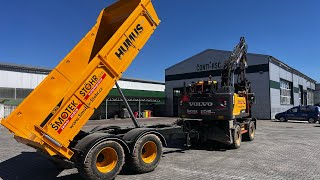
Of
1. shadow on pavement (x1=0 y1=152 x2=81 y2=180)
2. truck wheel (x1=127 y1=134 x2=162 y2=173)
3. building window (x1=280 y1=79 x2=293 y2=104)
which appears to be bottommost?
shadow on pavement (x1=0 y1=152 x2=81 y2=180)

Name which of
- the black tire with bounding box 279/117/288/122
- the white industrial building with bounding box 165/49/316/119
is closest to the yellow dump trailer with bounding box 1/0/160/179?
the white industrial building with bounding box 165/49/316/119

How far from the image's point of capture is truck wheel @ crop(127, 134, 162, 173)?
27.6 feet

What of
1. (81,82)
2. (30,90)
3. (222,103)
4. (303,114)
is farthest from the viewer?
(30,90)

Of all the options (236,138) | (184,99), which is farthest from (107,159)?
(236,138)

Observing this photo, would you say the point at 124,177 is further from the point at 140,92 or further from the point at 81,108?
the point at 140,92

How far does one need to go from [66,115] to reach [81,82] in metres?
0.88

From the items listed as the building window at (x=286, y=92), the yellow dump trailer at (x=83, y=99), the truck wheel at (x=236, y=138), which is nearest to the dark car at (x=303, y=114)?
the building window at (x=286, y=92)

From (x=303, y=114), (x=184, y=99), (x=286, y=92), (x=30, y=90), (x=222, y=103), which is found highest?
(x=286, y=92)

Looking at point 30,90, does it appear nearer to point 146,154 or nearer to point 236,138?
point 236,138

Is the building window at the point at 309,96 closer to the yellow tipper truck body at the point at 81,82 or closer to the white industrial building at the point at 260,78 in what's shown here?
the white industrial building at the point at 260,78

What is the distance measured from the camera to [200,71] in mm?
44344

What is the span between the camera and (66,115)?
24.4 feet

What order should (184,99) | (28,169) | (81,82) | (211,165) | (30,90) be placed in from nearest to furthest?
(81,82)
(28,169)
(211,165)
(184,99)
(30,90)

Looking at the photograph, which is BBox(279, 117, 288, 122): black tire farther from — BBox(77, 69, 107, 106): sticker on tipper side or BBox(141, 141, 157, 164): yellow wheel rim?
BBox(77, 69, 107, 106): sticker on tipper side
